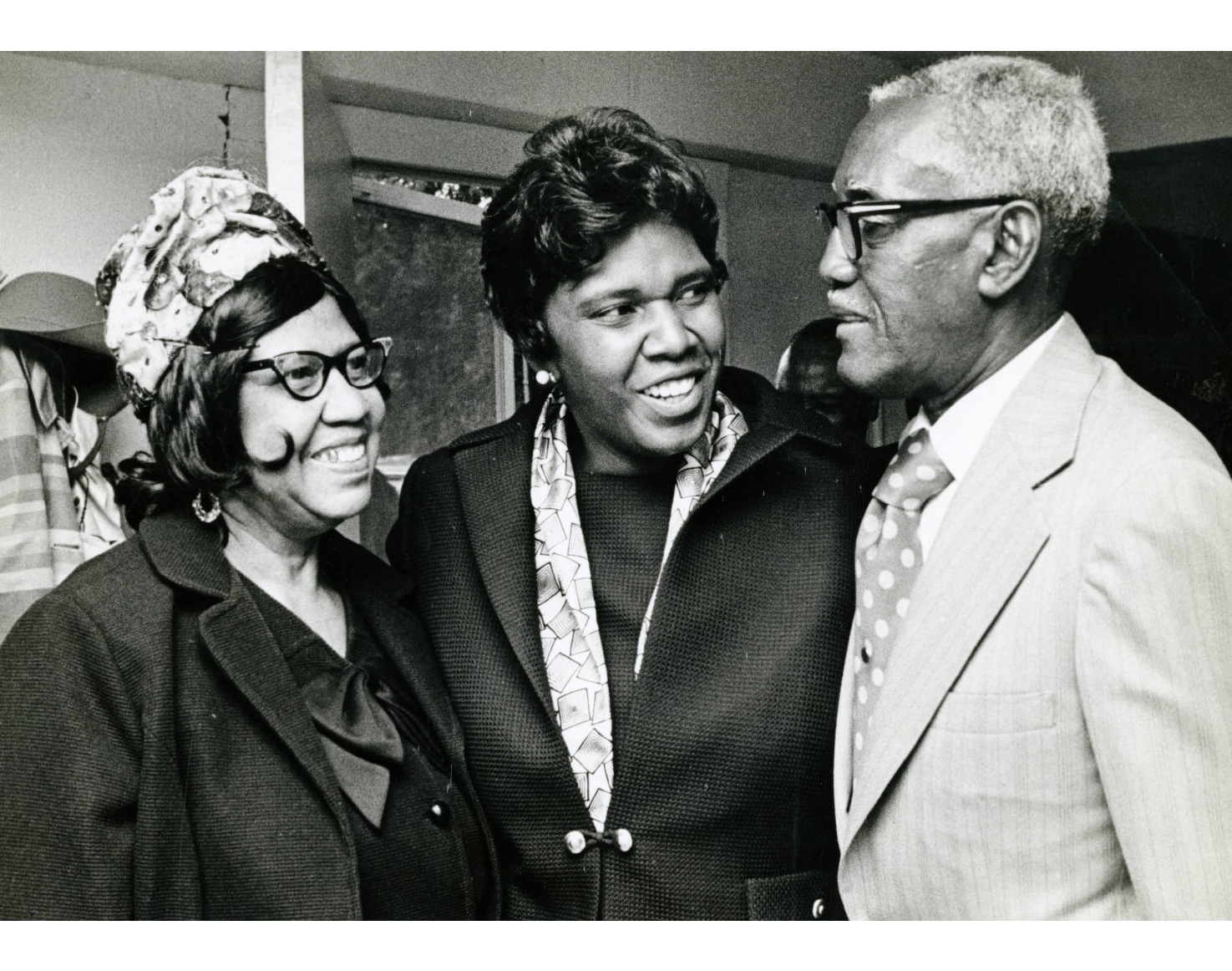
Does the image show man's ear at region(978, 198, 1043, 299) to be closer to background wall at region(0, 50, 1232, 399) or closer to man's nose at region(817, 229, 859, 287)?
man's nose at region(817, 229, 859, 287)

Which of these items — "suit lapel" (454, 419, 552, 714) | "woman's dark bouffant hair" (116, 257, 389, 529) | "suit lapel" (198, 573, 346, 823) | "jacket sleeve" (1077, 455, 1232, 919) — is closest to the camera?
"jacket sleeve" (1077, 455, 1232, 919)

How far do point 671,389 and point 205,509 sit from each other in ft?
2.81

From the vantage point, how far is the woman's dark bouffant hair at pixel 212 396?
1.99 meters

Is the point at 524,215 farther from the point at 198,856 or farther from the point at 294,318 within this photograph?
the point at 198,856

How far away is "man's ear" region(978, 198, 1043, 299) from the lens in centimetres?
184

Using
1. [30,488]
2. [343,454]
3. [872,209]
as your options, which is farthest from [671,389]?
[30,488]

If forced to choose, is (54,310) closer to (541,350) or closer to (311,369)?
(311,369)

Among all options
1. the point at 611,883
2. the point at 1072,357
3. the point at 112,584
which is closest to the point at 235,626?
the point at 112,584

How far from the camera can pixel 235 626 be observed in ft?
6.38

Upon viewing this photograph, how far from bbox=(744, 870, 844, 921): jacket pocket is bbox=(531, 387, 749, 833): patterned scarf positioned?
295mm

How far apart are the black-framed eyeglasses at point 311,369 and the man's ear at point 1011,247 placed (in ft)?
3.53

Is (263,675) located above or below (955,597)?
below

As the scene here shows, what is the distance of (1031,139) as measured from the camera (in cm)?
184

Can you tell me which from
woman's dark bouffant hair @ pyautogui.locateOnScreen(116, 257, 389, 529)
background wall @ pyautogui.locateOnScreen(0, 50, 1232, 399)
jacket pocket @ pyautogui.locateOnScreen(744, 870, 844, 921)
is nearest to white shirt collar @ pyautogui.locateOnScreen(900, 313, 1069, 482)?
jacket pocket @ pyautogui.locateOnScreen(744, 870, 844, 921)
